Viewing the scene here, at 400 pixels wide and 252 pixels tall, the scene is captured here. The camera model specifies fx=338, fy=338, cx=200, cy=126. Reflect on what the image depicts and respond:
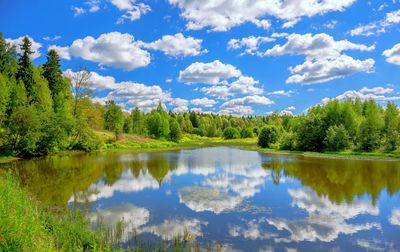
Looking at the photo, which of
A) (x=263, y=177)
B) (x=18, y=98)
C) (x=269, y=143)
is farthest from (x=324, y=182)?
(x=269, y=143)

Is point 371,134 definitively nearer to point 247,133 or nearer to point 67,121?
point 67,121

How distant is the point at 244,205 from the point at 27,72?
160 ft

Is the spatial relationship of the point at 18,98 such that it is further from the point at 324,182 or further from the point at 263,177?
the point at 324,182

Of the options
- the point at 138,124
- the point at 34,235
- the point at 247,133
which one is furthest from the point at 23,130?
the point at 247,133

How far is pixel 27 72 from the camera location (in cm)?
5472

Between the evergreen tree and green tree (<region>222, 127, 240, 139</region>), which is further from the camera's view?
green tree (<region>222, 127, 240, 139</region>)

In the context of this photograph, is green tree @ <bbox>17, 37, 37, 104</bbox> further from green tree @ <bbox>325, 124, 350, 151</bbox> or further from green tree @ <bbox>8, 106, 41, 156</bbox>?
green tree @ <bbox>325, 124, 350, 151</bbox>

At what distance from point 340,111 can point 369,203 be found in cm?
5389

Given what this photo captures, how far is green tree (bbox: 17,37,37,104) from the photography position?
54.6 metres

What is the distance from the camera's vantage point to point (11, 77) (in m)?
48.9

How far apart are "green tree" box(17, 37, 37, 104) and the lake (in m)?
27.7

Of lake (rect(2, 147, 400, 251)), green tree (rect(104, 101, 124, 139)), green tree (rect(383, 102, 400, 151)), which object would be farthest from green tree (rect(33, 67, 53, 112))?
green tree (rect(383, 102, 400, 151))

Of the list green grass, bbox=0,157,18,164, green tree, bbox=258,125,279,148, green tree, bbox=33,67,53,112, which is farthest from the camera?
green tree, bbox=258,125,279,148

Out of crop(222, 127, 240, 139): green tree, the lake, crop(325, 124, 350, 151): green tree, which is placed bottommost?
the lake
